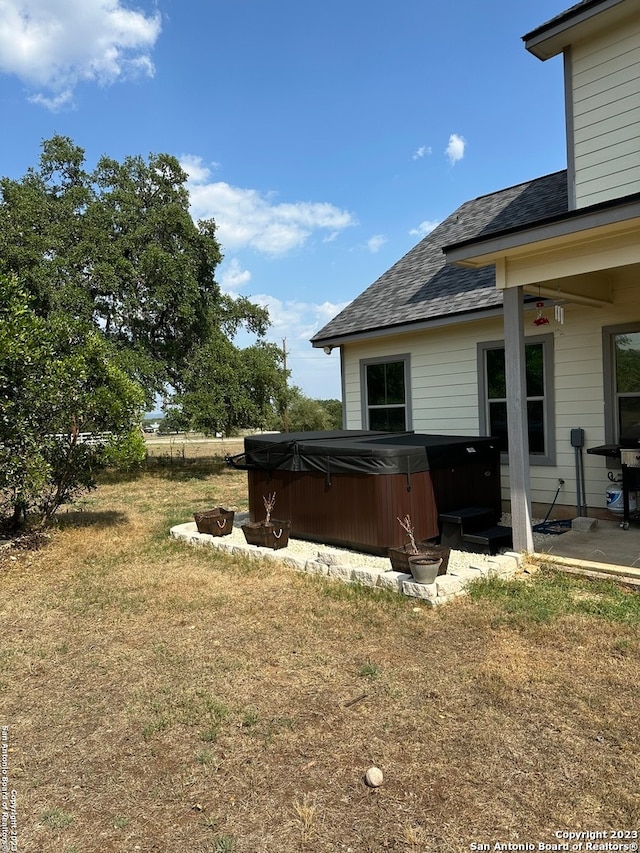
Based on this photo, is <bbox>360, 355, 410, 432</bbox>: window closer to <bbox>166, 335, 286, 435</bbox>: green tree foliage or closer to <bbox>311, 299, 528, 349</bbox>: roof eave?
<bbox>311, 299, 528, 349</bbox>: roof eave

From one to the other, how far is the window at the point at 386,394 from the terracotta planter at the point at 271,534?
135 inches

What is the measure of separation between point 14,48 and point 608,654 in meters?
10.7

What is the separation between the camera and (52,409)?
6.91 meters

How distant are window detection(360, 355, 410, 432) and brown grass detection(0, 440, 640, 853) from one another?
457 centimetres

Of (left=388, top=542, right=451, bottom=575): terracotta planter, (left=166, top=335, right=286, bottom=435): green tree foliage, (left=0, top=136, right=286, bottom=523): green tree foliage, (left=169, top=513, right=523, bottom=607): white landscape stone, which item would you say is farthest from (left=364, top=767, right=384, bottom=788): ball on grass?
Answer: (left=166, top=335, right=286, bottom=435): green tree foliage

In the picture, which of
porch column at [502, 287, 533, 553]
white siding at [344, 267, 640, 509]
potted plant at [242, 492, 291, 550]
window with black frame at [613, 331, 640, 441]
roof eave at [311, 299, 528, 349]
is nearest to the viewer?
porch column at [502, 287, 533, 553]

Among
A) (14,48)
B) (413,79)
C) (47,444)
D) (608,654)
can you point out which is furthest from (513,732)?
(413,79)

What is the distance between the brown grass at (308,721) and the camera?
2084mm

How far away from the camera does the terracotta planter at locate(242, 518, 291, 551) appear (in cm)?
Answer: 624

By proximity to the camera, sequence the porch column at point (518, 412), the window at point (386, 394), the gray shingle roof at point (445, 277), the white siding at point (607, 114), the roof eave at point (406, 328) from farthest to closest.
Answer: the window at point (386, 394), the gray shingle roof at point (445, 277), the roof eave at point (406, 328), the white siding at point (607, 114), the porch column at point (518, 412)

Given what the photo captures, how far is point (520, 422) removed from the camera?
529cm

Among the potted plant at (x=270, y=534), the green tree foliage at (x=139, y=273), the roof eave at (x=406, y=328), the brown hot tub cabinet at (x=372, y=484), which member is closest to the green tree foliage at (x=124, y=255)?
the green tree foliage at (x=139, y=273)

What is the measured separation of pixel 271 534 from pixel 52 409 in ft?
11.0

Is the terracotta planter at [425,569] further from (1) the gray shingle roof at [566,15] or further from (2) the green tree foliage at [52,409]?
(1) the gray shingle roof at [566,15]
